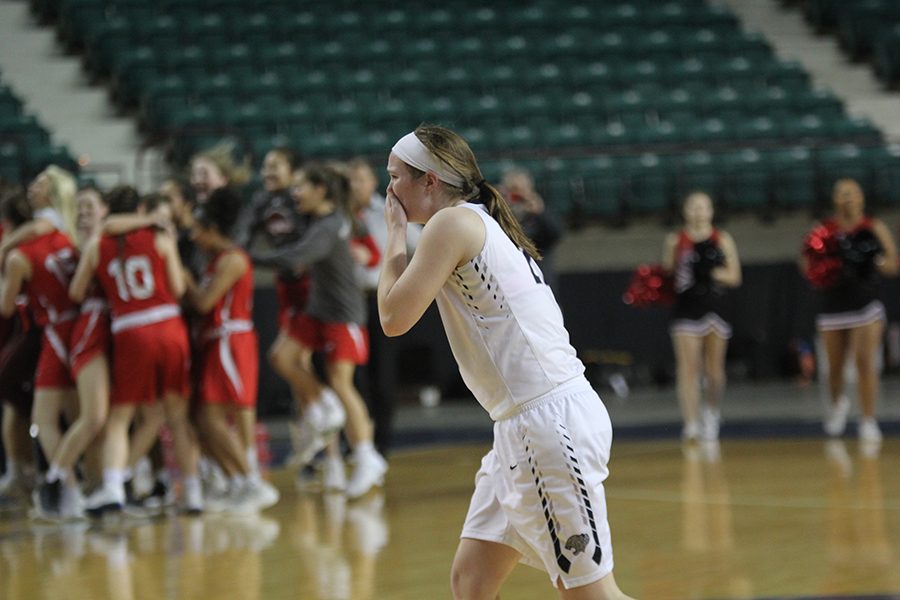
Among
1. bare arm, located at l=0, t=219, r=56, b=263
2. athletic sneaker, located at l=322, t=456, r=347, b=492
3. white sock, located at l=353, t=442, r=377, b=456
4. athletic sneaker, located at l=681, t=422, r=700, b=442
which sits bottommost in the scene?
Answer: athletic sneaker, located at l=681, t=422, r=700, b=442

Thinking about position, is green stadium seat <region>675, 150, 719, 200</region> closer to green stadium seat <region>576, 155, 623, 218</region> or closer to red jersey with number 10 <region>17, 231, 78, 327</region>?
green stadium seat <region>576, 155, 623, 218</region>

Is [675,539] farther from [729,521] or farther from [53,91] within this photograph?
[53,91]

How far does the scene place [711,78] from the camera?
1568 cm

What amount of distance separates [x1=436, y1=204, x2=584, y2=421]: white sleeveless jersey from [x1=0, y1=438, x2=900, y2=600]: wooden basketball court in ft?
5.86

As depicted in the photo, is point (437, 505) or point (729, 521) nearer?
point (729, 521)

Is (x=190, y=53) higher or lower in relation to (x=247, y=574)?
higher

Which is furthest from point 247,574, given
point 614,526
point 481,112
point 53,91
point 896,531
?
point 53,91

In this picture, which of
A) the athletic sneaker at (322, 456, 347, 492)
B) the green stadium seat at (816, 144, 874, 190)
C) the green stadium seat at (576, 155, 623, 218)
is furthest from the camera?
the green stadium seat at (816, 144, 874, 190)

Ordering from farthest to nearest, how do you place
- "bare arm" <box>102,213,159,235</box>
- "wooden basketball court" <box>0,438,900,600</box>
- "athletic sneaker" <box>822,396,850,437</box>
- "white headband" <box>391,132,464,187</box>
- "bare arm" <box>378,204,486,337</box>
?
"athletic sneaker" <box>822,396,850,437</box>
"bare arm" <box>102,213,159,235</box>
"wooden basketball court" <box>0,438,900,600</box>
"white headband" <box>391,132,464,187</box>
"bare arm" <box>378,204,486,337</box>

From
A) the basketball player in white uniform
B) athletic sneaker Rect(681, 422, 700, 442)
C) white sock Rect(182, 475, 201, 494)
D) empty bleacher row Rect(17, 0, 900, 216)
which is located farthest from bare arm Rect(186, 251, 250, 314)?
empty bleacher row Rect(17, 0, 900, 216)

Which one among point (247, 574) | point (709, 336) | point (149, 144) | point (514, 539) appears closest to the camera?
point (514, 539)

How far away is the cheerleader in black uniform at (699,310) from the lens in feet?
31.7

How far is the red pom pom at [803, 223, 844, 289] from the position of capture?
9.23m

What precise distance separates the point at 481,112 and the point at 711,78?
300 centimetres
